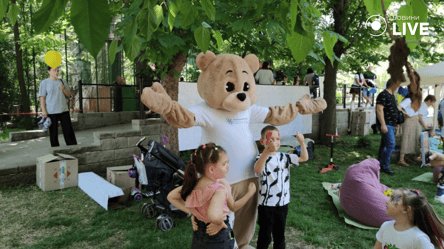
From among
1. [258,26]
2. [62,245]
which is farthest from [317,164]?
[62,245]

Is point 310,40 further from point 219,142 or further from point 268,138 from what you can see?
point 219,142

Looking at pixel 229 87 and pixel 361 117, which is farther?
pixel 361 117

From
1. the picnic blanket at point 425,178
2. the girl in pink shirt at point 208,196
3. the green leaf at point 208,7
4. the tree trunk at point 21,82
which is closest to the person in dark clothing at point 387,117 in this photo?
the picnic blanket at point 425,178

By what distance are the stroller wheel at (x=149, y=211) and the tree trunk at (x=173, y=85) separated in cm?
193

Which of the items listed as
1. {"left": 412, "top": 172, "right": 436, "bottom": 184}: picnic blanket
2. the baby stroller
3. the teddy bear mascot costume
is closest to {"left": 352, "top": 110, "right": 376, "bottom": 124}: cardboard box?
{"left": 412, "top": 172, "right": 436, "bottom": 184}: picnic blanket

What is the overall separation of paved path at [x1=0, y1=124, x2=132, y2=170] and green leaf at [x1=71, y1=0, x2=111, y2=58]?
5.44 meters

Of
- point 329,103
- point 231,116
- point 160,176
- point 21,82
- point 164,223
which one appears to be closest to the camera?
point 231,116

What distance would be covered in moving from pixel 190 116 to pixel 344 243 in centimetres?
227

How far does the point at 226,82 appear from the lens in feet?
9.20

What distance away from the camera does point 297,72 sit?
12242mm

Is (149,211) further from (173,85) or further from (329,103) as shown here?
(329,103)

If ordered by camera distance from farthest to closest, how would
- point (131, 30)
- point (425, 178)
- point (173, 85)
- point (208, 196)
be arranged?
1. point (425, 178)
2. point (173, 85)
3. point (208, 196)
4. point (131, 30)

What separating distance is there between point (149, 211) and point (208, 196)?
218cm

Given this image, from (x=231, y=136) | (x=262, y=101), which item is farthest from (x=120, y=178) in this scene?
(x=262, y=101)
